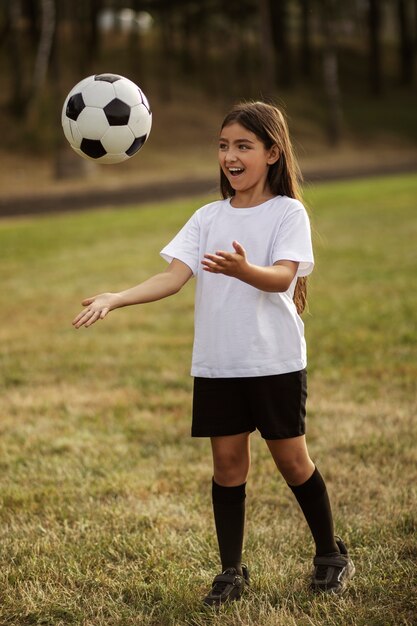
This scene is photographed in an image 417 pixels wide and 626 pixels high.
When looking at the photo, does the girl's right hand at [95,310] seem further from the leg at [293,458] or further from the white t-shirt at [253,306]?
the leg at [293,458]

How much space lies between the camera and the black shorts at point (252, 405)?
2.91 metres

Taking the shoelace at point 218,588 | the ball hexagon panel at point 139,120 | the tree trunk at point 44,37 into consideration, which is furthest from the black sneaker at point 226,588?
the tree trunk at point 44,37

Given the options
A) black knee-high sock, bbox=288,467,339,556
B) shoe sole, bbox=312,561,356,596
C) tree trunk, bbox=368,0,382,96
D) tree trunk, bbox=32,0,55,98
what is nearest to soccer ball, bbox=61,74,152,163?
black knee-high sock, bbox=288,467,339,556

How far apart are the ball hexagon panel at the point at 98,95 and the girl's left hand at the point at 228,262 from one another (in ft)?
3.66

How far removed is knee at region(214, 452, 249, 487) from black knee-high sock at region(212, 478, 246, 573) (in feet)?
0.08

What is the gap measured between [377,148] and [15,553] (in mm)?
33272

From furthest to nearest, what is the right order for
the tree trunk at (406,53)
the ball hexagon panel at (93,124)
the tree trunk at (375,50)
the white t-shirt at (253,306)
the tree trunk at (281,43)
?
1. the tree trunk at (406,53)
2. the tree trunk at (375,50)
3. the tree trunk at (281,43)
4. the ball hexagon panel at (93,124)
5. the white t-shirt at (253,306)

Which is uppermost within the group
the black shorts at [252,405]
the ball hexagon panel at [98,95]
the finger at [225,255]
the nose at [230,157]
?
the ball hexagon panel at [98,95]

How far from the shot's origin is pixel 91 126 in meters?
3.38

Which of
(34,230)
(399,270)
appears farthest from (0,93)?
(399,270)

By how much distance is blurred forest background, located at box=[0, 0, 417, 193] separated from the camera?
2694 cm

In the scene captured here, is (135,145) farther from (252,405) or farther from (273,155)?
(252,405)

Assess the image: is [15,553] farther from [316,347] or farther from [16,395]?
[316,347]

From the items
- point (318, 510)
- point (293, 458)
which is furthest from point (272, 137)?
point (318, 510)
